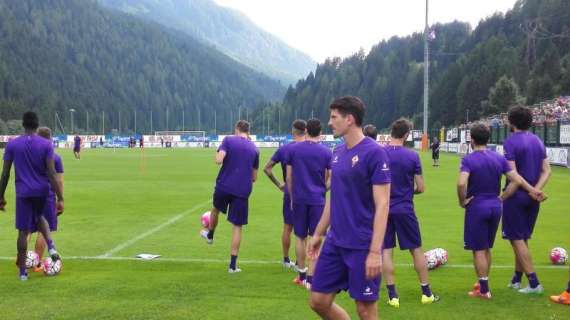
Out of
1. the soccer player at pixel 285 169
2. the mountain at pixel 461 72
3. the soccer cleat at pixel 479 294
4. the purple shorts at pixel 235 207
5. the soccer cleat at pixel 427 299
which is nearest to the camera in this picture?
the soccer cleat at pixel 427 299

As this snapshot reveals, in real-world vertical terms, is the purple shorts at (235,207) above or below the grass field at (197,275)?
above

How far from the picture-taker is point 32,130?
8.12 meters

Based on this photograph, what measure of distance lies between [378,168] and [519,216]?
3369mm

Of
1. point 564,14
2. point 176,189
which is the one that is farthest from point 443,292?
point 564,14

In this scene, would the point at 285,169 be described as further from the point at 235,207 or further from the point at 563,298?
the point at 563,298

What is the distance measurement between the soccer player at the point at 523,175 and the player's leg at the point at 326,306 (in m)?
3.24

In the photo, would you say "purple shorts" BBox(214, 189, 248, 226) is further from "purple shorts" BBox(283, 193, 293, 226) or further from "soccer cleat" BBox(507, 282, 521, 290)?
"soccer cleat" BBox(507, 282, 521, 290)

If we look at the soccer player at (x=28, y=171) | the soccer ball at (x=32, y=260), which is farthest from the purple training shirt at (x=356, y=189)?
the soccer ball at (x=32, y=260)

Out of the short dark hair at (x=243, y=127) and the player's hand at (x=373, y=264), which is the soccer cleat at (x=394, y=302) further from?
the short dark hair at (x=243, y=127)

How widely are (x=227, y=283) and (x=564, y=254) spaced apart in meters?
5.03

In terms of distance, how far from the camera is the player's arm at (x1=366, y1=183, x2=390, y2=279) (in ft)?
15.8

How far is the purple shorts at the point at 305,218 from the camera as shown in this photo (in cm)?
810

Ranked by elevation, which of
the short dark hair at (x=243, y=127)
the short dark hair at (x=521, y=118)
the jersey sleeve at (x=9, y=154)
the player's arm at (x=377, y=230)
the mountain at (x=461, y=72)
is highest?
the mountain at (x=461, y=72)

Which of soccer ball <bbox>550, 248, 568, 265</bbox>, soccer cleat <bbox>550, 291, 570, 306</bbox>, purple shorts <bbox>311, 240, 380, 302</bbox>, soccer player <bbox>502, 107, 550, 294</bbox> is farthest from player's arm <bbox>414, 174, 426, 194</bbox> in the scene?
soccer ball <bbox>550, 248, 568, 265</bbox>
